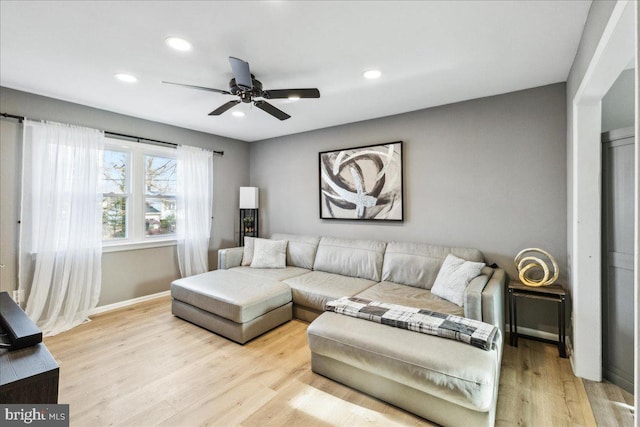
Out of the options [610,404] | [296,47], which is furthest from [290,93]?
[610,404]

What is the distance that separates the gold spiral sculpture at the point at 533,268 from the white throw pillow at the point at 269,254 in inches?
109

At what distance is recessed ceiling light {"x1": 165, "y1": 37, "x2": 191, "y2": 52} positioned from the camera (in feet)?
6.47

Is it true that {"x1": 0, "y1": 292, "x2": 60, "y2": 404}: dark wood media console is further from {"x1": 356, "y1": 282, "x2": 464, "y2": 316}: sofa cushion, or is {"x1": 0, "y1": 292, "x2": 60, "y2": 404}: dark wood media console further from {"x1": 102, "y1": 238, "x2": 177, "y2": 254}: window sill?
{"x1": 102, "y1": 238, "x2": 177, "y2": 254}: window sill

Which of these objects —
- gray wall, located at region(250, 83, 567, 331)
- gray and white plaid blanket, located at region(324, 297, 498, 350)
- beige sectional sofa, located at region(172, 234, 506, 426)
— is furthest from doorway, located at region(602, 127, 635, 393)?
gray and white plaid blanket, located at region(324, 297, 498, 350)

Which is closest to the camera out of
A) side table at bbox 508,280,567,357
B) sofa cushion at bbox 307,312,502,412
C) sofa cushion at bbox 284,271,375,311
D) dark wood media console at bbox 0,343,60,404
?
dark wood media console at bbox 0,343,60,404

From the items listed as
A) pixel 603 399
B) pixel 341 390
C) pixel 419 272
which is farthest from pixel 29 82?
pixel 603 399

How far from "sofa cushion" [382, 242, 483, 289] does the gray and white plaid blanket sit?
92 cm

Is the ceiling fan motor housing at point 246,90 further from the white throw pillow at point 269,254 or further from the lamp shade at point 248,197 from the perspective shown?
the lamp shade at point 248,197

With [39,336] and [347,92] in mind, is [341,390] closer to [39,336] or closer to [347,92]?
[39,336]

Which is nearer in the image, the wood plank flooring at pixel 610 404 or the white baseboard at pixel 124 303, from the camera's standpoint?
the wood plank flooring at pixel 610 404

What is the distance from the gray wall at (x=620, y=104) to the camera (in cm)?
231

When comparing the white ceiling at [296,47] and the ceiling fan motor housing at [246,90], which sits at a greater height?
the white ceiling at [296,47]

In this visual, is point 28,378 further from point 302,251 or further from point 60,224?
point 302,251

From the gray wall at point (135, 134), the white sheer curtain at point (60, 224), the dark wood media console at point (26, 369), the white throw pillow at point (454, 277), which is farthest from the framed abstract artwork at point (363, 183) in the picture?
the dark wood media console at point (26, 369)
